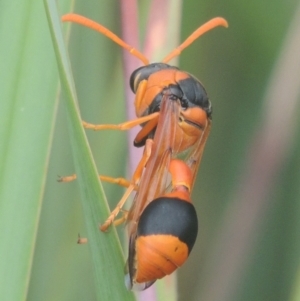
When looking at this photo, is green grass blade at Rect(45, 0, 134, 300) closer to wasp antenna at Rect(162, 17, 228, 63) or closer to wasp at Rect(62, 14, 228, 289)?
wasp at Rect(62, 14, 228, 289)

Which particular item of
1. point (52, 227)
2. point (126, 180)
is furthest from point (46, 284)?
point (126, 180)

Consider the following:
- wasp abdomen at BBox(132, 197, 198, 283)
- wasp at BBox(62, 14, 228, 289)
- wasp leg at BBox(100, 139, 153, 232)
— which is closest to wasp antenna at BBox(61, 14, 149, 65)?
wasp at BBox(62, 14, 228, 289)

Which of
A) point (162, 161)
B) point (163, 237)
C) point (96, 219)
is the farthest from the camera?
point (162, 161)

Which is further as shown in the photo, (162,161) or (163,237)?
(162,161)

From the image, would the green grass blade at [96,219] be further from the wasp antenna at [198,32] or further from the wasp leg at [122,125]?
the wasp antenna at [198,32]

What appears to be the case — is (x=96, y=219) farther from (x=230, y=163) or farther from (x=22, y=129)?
(x=230, y=163)

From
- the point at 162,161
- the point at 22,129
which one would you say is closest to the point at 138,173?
the point at 162,161
